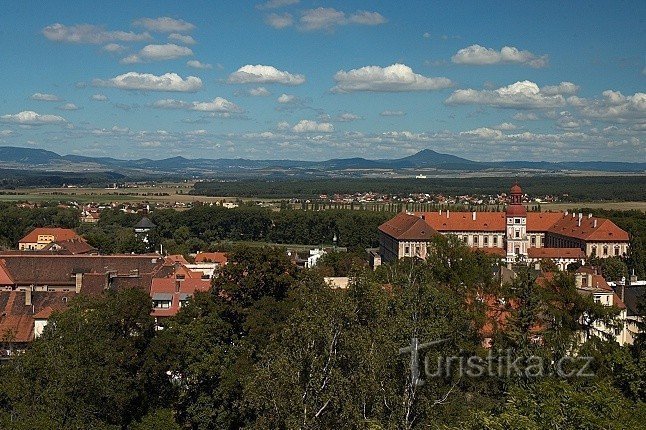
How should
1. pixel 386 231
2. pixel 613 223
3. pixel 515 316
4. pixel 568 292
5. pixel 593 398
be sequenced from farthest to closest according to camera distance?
pixel 386 231, pixel 613 223, pixel 568 292, pixel 515 316, pixel 593 398

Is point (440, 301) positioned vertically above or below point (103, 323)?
above

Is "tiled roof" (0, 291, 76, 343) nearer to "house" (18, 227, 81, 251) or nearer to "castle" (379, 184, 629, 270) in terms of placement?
"house" (18, 227, 81, 251)

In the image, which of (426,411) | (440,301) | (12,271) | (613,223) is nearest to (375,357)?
(426,411)

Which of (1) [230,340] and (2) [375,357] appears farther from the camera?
(1) [230,340]

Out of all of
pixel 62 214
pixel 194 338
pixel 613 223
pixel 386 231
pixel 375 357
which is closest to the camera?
pixel 375 357

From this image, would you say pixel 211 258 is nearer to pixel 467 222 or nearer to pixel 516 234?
pixel 467 222

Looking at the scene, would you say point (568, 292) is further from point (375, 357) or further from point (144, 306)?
point (144, 306)

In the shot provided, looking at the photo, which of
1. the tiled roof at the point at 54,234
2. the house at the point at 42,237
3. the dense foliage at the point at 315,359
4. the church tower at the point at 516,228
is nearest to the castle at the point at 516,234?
the church tower at the point at 516,228

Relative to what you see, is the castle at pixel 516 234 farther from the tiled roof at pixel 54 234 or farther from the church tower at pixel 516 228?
the tiled roof at pixel 54 234
